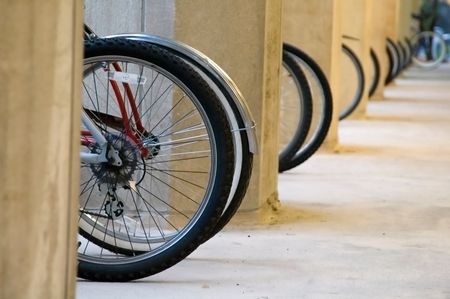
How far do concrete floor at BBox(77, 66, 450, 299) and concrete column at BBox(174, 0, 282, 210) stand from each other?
44 centimetres

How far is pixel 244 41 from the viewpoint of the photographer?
5562 millimetres

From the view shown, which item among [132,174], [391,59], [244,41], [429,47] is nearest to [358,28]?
[391,59]

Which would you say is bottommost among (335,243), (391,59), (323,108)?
(335,243)

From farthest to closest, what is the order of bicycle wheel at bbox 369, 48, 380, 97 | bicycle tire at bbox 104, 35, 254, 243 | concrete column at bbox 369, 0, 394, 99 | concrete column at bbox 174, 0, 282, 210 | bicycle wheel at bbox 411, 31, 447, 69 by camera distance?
bicycle wheel at bbox 411, 31, 447, 69 → concrete column at bbox 369, 0, 394, 99 → bicycle wheel at bbox 369, 48, 380, 97 → concrete column at bbox 174, 0, 282, 210 → bicycle tire at bbox 104, 35, 254, 243

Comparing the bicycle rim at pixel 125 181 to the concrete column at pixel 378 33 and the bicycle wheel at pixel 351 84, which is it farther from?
the concrete column at pixel 378 33

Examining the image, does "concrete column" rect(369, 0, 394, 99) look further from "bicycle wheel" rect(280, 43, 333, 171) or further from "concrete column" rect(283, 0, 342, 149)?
"bicycle wheel" rect(280, 43, 333, 171)

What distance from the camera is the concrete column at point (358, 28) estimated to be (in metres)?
11.9

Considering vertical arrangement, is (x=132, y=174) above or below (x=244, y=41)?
below

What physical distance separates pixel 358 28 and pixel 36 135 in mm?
10073

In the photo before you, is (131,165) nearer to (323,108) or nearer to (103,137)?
(103,137)

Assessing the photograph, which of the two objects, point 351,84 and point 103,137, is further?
point 351,84

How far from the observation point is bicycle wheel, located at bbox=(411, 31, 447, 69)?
3136 cm

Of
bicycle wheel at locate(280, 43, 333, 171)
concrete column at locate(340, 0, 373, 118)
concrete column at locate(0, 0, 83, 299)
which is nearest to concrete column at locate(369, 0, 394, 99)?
concrete column at locate(340, 0, 373, 118)

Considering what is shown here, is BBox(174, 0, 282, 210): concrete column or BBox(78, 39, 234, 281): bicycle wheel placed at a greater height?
BBox(174, 0, 282, 210): concrete column
